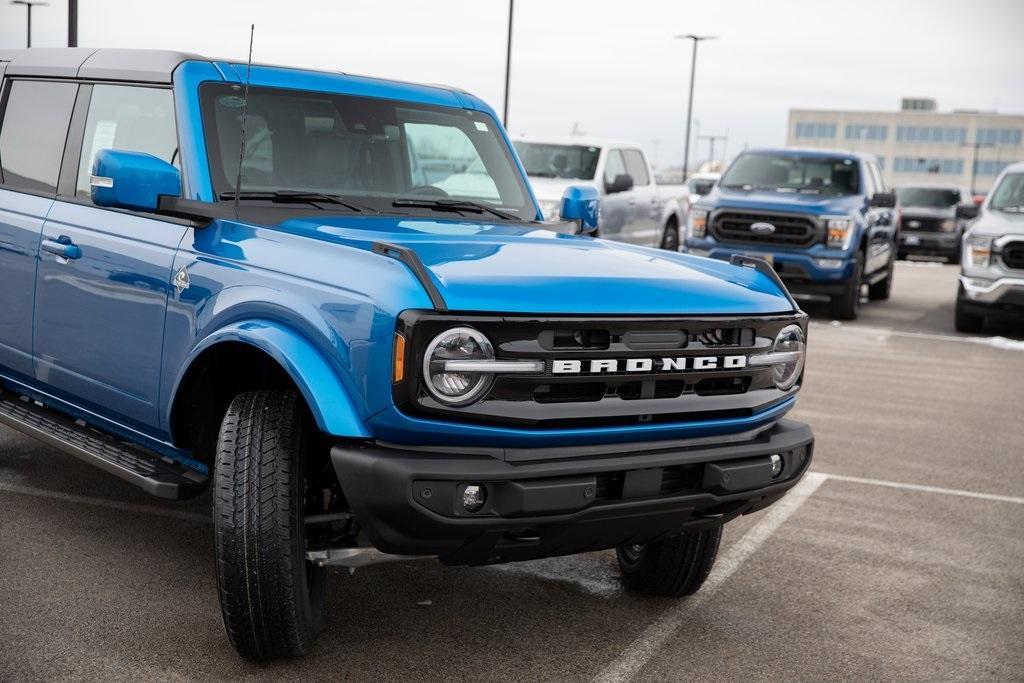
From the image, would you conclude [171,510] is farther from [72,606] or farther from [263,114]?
[263,114]

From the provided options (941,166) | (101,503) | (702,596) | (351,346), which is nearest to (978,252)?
(702,596)

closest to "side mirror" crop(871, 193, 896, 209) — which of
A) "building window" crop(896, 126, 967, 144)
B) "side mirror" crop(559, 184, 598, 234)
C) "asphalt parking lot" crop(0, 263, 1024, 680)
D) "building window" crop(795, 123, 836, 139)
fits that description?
"asphalt parking lot" crop(0, 263, 1024, 680)

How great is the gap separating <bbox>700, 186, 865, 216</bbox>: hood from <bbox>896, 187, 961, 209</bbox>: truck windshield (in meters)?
14.0

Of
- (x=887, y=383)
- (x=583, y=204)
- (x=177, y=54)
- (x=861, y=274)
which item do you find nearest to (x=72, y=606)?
(x=177, y=54)

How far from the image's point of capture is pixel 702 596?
4.71 metres

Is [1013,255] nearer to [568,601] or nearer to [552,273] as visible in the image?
[568,601]

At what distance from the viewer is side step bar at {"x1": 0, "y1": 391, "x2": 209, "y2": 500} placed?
406cm

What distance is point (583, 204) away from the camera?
5.45 metres

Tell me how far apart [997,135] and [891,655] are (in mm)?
139287

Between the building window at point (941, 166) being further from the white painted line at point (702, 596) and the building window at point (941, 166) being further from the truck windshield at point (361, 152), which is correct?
the truck windshield at point (361, 152)

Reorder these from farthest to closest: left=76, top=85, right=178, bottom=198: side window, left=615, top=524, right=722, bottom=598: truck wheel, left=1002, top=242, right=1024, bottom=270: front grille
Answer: left=1002, top=242, right=1024, bottom=270: front grille → left=76, top=85, right=178, bottom=198: side window → left=615, top=524, right=722, bottom=598: truck wheel

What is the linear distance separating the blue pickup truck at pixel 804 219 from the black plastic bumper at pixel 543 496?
10.8m

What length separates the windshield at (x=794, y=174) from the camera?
15.4m

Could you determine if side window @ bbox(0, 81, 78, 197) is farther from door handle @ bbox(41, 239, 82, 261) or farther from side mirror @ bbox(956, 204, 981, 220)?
side mirror @ bbox(956, 204, 981, 220)
